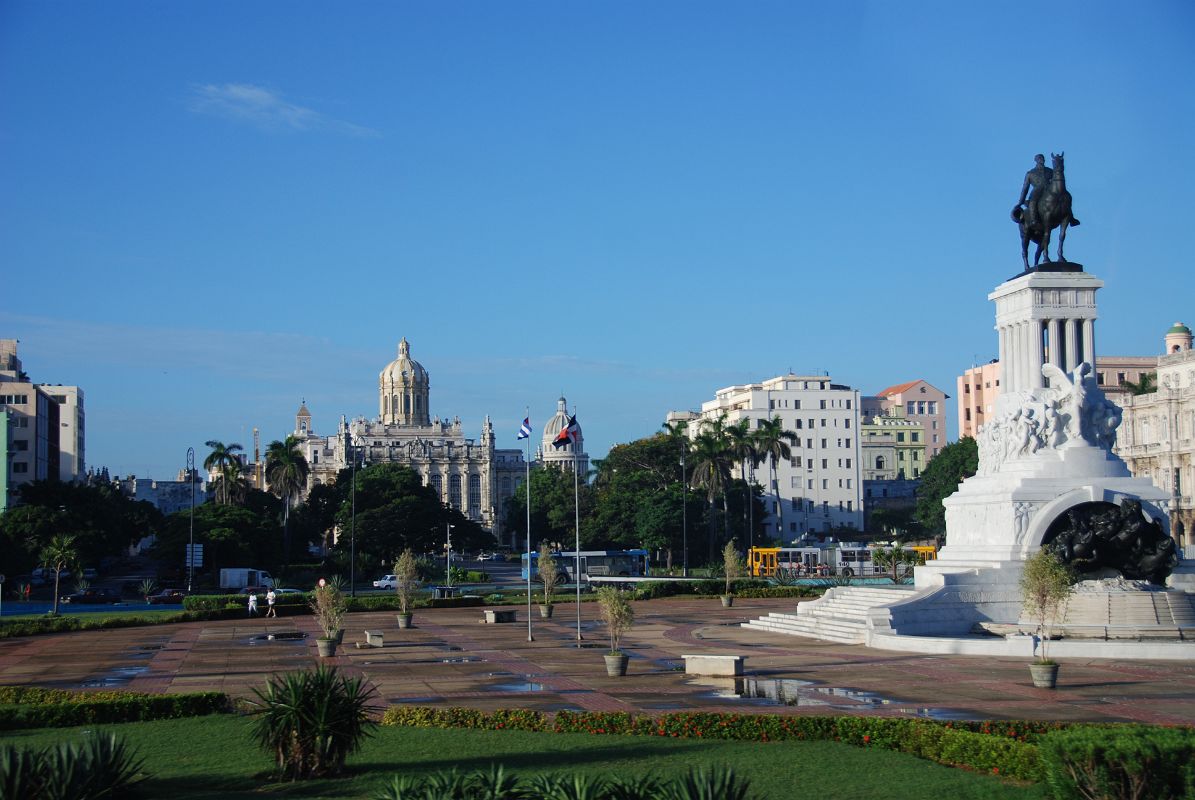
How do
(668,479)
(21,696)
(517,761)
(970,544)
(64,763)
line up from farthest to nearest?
(668,479), (970,544), (21,696), (517,761), (64,763)

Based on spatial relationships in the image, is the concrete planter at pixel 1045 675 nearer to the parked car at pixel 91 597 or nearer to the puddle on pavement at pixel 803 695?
the puddle on pavement at pixel 803 695

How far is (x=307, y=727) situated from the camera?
16109 millimetres

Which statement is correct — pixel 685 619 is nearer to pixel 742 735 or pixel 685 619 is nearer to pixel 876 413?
pixel 742 735

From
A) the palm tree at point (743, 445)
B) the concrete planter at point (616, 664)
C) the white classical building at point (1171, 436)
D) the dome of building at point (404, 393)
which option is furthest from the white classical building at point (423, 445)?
the concrete planter at point (616, 664)

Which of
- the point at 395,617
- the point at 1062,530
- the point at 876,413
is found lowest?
the point at 395,617

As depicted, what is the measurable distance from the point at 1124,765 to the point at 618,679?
577 inches

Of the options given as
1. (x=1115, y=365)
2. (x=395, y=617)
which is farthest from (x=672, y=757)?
(x=1115, y=365)

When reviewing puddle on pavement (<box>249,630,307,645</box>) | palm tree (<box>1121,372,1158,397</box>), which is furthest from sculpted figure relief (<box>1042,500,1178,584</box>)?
palm tree (<box>1121,372,1158,397</box>)

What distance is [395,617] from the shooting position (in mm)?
47750

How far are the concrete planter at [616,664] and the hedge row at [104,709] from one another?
8.11 m

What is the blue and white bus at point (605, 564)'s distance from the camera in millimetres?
80688

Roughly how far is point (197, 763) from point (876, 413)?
143m

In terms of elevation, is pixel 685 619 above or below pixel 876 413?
below

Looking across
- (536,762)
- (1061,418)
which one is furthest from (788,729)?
(1061,418)
